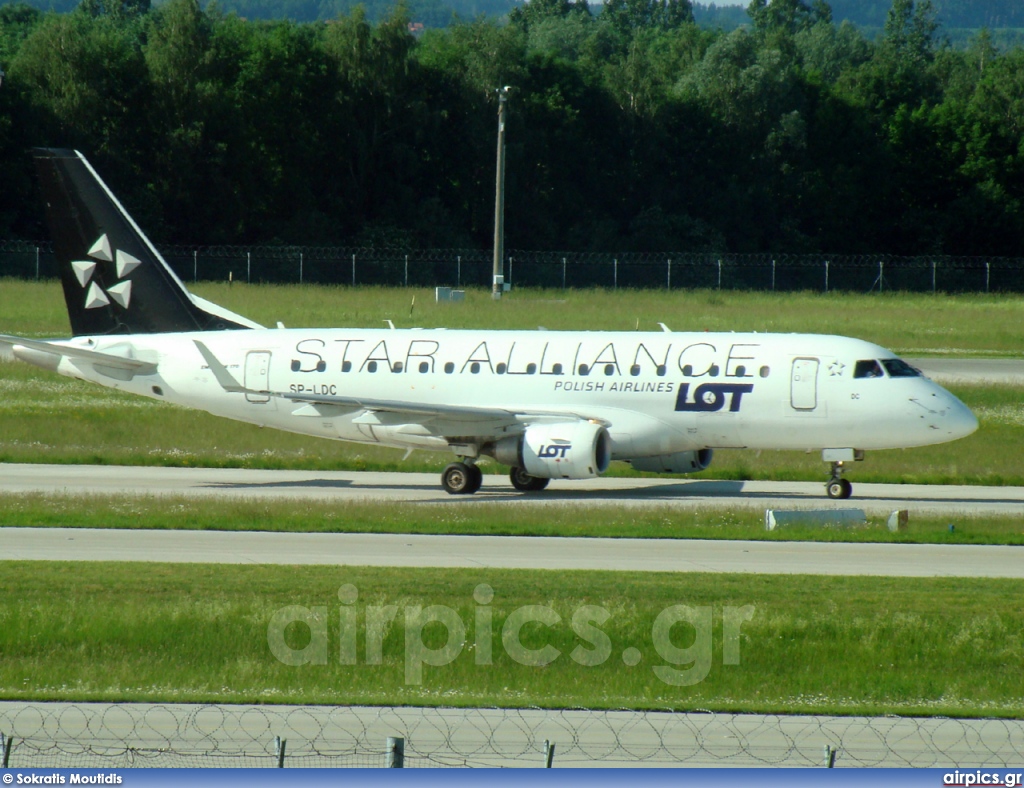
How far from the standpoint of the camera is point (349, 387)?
107 ft

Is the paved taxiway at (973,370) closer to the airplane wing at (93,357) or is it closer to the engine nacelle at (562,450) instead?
the engine nacelle at (562,450)

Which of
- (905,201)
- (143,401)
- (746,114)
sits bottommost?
(143,401)

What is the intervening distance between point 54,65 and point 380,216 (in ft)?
81.9

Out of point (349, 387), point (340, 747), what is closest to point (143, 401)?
point (349, 387)

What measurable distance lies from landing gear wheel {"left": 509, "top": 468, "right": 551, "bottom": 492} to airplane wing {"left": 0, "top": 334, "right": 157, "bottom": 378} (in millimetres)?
9265

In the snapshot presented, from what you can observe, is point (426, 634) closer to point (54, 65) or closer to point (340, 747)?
point (340, 747)

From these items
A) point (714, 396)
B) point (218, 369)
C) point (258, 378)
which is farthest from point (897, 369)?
point (218, 369)

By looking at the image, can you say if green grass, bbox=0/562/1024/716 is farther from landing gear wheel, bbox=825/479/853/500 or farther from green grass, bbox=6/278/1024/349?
green grass, bbox=6/278/1024/349

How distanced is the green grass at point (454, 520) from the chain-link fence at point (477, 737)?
37.2 feet

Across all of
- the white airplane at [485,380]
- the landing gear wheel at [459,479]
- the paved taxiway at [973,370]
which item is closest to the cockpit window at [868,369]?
the white airplane at [485,380]

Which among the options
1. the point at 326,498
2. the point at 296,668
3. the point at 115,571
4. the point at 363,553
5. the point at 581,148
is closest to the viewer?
the point at 296,668

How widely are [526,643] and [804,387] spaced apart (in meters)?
15.1

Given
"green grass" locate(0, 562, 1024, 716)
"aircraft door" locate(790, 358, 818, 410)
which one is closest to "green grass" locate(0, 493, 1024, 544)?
"aircraft door" locate(790, 358, 818, 410)

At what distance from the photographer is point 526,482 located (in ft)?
105
